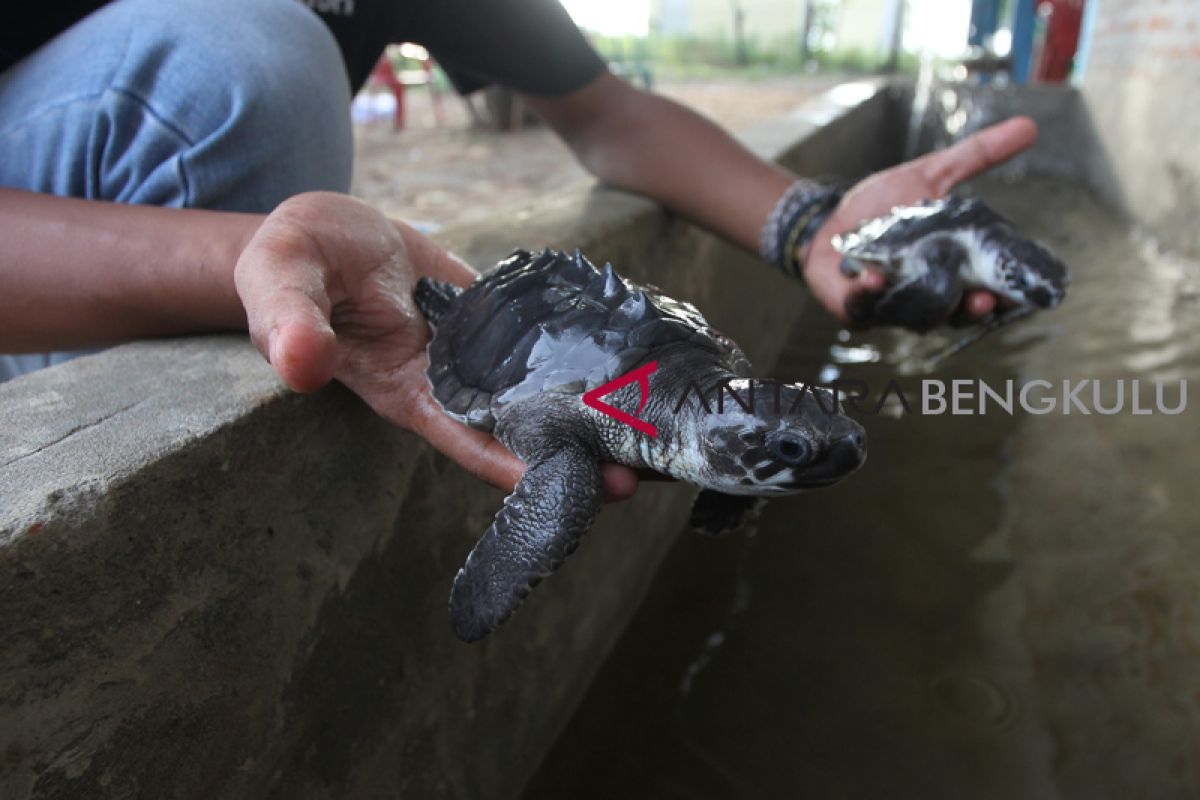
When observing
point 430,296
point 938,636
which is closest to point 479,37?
point 430,296

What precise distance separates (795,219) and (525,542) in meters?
1.32

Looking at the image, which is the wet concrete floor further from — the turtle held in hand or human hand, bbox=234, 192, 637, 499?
human hand, bbox=234, 192, 637, 499

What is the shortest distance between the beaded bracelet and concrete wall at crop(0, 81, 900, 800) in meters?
0.99

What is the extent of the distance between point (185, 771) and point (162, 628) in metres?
0.19

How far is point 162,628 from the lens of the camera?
3.11 feet

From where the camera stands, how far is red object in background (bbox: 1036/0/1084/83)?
29.2 feet

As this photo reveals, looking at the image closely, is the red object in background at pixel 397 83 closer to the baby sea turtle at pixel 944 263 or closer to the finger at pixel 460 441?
the baby sea turtle at pixel 944 263

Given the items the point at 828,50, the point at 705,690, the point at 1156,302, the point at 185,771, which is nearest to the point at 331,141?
the point at 185,771

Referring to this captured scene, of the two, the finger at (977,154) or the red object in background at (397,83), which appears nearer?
the finger at (977,154)

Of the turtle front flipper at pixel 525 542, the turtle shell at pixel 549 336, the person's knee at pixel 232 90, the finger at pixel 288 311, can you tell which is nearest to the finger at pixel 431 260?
the turtle shell at pixel 549 336

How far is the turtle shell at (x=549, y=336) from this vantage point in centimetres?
118

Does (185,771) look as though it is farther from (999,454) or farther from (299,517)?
(999,454)

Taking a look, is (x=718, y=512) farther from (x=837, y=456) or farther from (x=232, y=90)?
(x=232, y=90)

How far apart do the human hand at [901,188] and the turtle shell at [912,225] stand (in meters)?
0.07
